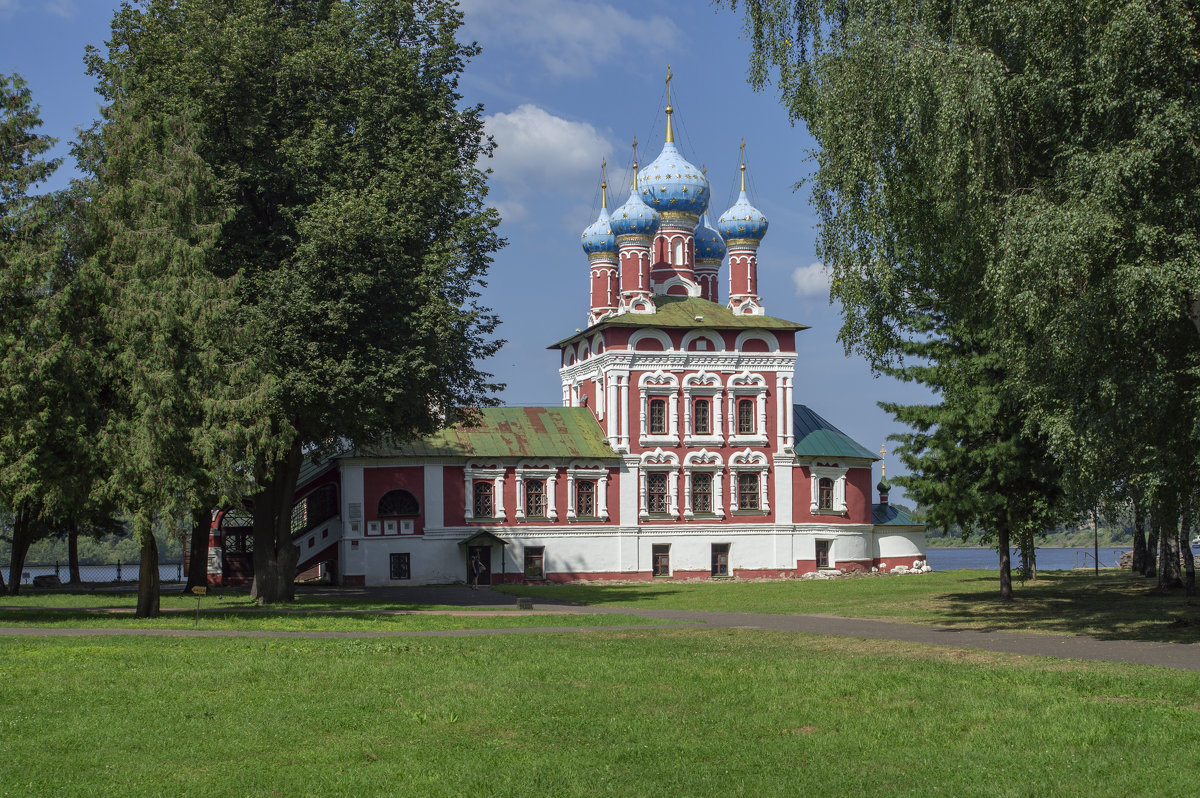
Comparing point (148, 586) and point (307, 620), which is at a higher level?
point (148, 586)

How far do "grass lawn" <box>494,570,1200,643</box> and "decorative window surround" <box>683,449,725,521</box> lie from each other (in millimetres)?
6143

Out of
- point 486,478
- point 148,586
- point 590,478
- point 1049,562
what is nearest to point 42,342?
point 148,586

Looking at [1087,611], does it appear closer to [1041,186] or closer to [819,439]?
[1041,186]

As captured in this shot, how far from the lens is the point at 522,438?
174 feet

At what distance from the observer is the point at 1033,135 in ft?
65.2

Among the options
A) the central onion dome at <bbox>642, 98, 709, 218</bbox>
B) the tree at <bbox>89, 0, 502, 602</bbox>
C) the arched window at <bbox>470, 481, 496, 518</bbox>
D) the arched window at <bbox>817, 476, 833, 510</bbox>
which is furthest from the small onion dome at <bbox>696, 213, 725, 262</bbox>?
the tree at <bbox>89, 0, 502, 602</bbox>

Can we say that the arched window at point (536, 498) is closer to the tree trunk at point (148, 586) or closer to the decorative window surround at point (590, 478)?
the decorative window surround at point (590, 478)

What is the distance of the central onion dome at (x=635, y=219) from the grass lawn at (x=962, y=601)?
56.1 feet

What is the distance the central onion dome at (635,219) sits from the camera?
55.4 metres

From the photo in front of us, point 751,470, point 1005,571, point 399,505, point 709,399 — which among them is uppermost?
point 709,399

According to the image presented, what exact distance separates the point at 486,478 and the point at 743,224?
59.7 feet

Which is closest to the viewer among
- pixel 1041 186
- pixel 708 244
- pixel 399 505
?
pixel 1041 186

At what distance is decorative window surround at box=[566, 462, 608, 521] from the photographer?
5228 centimetres

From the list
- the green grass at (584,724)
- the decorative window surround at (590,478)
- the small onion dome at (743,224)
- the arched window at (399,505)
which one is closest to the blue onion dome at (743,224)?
the small onion dome at (743,224)
